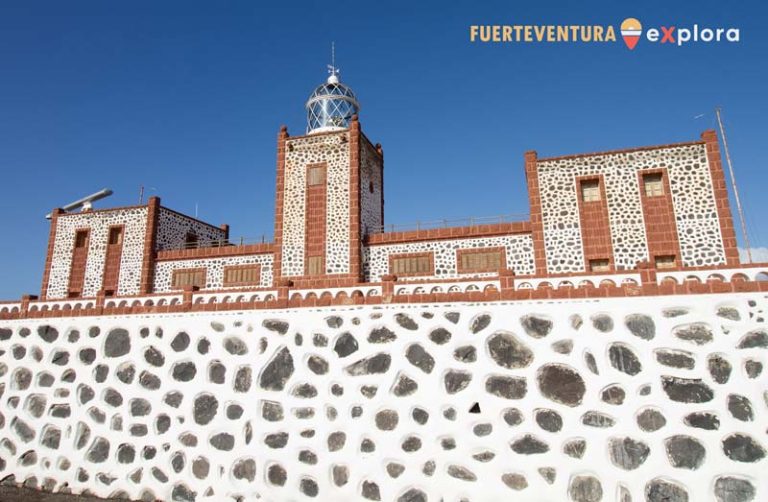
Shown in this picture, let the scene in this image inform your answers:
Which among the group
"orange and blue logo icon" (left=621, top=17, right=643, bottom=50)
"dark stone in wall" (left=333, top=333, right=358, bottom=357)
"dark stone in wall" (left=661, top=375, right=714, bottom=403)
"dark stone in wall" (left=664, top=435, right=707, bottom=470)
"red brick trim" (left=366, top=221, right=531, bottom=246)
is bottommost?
"dark stone in wall" (left=664, top=435, right=707, bottom=470)

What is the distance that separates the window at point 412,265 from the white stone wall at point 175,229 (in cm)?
934

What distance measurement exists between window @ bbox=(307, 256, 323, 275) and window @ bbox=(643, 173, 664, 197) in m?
9.17

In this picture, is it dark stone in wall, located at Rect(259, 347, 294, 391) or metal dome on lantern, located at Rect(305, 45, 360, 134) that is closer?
dark stone in wall, located at Rect(259, 347, 294, 391)

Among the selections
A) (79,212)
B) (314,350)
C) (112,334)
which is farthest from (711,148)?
(79,212)

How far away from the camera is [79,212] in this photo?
18.3 meters

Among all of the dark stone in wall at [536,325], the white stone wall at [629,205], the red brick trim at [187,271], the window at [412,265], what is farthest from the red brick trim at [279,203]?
the dark stone in wall at [536,325]

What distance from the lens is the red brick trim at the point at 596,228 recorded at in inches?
476

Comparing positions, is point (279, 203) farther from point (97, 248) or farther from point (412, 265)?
point (97, 248)

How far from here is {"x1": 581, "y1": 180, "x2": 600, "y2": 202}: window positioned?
12509 mm

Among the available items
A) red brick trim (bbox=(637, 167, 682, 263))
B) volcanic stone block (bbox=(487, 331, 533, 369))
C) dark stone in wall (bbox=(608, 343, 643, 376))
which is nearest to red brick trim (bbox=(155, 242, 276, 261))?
red brick trim (bbox=(637, 167, 682, 263))

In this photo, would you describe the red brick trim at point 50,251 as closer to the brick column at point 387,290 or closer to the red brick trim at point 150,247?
the red brick trim at point 150,247

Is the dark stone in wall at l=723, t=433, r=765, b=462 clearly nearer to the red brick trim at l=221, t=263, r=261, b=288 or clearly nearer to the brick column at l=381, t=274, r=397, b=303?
the brick column at l=381, t=274, r=397, b=303

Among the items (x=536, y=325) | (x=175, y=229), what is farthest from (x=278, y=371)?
(x=175, y=229)

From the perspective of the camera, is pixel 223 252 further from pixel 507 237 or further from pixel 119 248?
pixel 507 237
